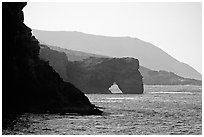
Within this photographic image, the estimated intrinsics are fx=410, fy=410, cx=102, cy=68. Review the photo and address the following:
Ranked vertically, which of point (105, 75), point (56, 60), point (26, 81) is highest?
point (56, 60)

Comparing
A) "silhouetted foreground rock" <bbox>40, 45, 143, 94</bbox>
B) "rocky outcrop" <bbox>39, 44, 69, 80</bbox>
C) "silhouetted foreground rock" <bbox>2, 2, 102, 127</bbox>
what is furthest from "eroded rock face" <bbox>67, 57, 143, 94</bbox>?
"silhouetted foreground rock" <bbox>2, 2, 102, 127</bbox>

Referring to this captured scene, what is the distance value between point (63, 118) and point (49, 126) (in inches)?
294

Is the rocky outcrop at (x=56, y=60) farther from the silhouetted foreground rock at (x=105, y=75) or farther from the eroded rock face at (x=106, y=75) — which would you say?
the eroded rock face at (x=106, y=75)

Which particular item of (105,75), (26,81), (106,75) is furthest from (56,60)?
(26,81)

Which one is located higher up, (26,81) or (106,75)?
(106,75)

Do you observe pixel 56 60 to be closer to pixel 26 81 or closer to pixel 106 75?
pixel 106 75

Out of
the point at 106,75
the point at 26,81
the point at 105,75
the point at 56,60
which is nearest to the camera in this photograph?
→ the point at 26,81

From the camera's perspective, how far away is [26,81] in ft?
207

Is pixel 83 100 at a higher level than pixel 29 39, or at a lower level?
lower

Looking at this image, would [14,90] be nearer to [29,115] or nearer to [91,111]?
[29,115]

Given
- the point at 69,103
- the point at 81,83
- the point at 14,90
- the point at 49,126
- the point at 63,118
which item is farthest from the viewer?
the point at 81,83

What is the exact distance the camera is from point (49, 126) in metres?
48.8

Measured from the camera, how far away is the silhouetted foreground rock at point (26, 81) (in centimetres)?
5919

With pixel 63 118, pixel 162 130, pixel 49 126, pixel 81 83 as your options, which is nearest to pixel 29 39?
pixel 63 118
